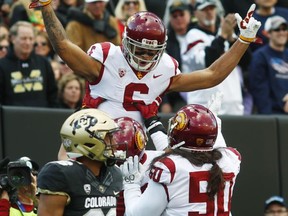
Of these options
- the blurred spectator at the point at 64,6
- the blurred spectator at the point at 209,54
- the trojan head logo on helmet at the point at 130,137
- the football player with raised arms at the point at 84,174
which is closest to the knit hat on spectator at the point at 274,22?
the blurred spectator at the point at 209,54

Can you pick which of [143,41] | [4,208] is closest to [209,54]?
[143,41]

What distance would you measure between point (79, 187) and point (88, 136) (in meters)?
0.29

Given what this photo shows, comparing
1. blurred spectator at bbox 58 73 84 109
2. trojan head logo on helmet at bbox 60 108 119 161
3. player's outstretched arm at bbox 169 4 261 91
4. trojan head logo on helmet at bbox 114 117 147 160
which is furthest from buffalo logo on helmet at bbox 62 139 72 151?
blurred spectator at bbox 58 73 84 109

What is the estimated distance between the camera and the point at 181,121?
6.03m

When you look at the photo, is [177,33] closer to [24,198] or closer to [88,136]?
[24,198]

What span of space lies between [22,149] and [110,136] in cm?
379

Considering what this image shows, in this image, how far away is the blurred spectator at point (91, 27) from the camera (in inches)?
431

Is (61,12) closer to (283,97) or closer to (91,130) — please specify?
(283,97)

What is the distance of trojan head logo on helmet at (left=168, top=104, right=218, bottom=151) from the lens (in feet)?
19.6

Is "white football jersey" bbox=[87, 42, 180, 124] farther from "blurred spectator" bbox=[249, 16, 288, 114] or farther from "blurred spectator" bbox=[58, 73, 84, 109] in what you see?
"blurred spectator" bbox=[249, 16, 288, 114]

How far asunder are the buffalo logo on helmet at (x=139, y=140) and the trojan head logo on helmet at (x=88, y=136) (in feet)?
2.80

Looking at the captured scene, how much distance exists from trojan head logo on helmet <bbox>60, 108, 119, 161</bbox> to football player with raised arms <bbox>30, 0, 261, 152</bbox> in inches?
52.0

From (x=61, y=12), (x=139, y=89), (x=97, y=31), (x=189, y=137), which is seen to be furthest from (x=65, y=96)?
(x=189, y=137)

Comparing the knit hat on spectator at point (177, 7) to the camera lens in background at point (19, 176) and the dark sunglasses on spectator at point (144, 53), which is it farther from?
the camera lens in background at point (19, 176)
